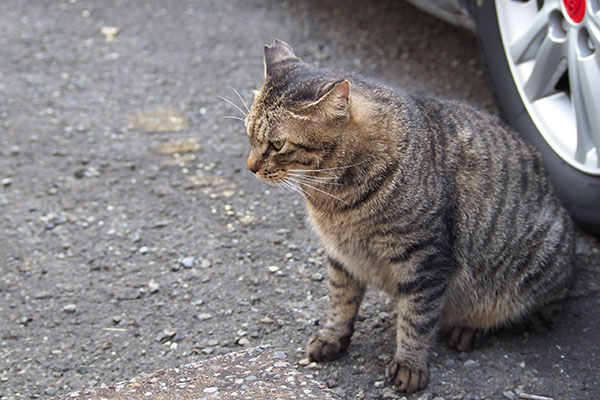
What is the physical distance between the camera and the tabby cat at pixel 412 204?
264cm

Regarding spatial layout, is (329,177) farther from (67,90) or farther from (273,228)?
(67,90)

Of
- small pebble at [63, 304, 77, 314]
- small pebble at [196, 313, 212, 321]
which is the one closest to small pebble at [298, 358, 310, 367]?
small pebble at [196, 313, 212, 321]

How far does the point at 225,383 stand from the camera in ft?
8.92

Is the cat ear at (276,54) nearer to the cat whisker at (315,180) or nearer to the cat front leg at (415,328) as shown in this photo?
the cat whisker at (315,180)

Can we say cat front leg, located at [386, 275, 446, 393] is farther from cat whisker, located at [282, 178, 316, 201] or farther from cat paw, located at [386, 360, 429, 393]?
cat whisker, located at [282, 178, 316, 201]

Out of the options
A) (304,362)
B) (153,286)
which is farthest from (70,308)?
(304,362)

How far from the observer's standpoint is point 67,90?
5316mm

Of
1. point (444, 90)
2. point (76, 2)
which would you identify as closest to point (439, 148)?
point (444, 90)

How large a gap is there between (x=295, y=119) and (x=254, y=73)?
2850 mm

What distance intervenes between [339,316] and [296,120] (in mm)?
946

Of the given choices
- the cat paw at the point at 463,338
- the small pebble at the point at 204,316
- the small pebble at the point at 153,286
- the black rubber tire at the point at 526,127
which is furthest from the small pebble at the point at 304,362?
the black rubber tire at the point at 526,127

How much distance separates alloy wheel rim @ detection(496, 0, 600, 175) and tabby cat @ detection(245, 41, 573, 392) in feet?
1.04

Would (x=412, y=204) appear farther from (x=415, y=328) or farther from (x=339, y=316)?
(x=339, y=316)

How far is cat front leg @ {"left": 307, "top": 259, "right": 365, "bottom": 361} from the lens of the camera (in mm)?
2936
